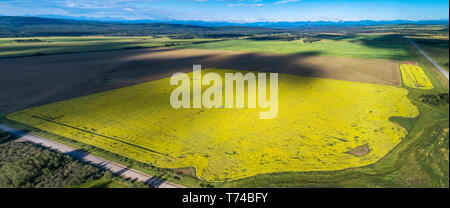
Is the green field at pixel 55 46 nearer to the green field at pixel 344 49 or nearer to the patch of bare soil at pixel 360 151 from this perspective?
the green field at pixel 344 49

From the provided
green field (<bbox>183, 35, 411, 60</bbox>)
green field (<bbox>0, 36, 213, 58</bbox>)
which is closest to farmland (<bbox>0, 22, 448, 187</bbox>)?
green field (<bbox>183, 35, 411, 60</bbox>)

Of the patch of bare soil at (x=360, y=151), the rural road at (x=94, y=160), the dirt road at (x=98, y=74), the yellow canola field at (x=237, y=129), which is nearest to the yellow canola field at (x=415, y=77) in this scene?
the dirt road at (x=98, y=74)

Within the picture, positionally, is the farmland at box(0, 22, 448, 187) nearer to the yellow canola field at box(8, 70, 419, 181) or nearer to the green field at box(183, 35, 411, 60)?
the yellow canola field at box(8, 70, 419, 181)

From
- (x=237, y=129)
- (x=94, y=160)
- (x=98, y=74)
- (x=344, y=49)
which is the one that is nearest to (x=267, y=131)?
(x=237, y=129)

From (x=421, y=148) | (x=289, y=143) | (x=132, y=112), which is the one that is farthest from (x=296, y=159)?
(x=132, y=112)

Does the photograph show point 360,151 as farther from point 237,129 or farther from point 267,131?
point 237,129

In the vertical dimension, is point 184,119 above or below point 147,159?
above
